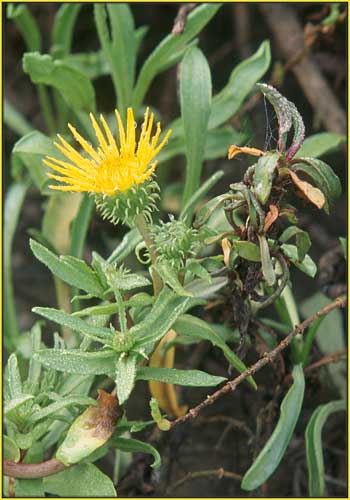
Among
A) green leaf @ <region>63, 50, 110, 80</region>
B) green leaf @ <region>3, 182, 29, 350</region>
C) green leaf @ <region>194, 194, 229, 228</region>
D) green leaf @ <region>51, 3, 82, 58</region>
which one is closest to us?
green leaf @ <region>194, 194, 229, 228</region>

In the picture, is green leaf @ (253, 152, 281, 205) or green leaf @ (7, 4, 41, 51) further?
green leaf @ (7, 4, 41, 51)

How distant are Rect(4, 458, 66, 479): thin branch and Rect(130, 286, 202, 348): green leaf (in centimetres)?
23

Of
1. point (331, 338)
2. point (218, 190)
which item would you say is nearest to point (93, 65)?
point (218, 190)

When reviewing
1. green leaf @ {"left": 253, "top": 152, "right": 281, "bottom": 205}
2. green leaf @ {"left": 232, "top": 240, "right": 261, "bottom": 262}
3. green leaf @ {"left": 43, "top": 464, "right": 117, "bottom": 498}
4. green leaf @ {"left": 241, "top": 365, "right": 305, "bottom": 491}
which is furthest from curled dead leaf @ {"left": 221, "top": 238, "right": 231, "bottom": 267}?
green leaf @ {"left": 43, "top": 464, "right": 117, "bottom": 498}

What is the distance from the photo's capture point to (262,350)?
1.28 meters

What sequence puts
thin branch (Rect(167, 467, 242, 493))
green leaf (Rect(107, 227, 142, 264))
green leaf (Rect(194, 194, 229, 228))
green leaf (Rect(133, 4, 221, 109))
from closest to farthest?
green leaf (Rect(194, 194, 229, 228)) → green leaf (Rect(107, 227, 142, 264)) → thin branch (Rect(167, 467, 242, 493)) → green leaf (Rect(133, 4, 221, 109))

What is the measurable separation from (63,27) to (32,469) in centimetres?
107

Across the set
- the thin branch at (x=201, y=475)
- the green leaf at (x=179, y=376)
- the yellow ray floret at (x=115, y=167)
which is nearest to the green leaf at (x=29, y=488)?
the green leaf at (x=179, y=376)

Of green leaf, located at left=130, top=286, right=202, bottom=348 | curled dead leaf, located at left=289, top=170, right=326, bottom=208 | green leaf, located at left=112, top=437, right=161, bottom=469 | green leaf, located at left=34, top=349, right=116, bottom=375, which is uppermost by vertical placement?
curled dead leaf, located at left=289, top=170, right=326, bottom=208

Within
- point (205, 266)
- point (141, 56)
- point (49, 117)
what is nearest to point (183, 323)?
point (205, 266)

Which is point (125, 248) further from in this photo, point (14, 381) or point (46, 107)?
point (46, 107)

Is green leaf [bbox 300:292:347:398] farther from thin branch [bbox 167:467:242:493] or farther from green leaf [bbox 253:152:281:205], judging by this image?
green leaf [bbox 253:152:281:205]

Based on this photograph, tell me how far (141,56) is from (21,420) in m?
1.34

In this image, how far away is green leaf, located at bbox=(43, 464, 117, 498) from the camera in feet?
3.64
